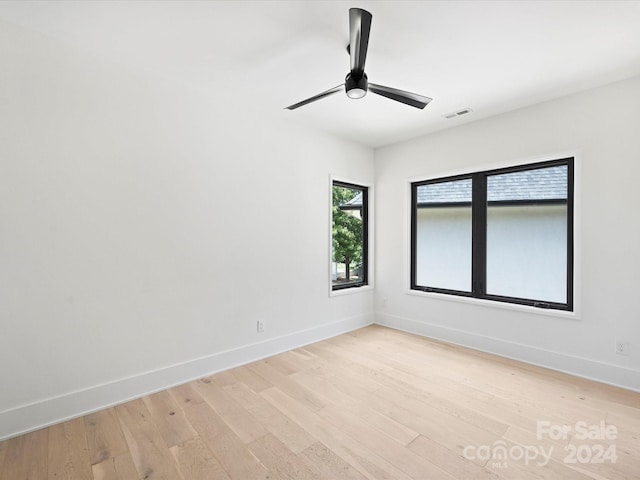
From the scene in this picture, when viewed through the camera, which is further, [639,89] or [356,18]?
[639,89]

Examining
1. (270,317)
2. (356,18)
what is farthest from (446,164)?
(270,317)

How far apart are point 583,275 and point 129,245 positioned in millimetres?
4019

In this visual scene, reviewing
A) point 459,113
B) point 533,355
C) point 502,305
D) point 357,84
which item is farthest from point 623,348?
point 357,84

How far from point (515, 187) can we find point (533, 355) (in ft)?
5.86

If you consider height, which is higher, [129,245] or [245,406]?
[129,245]

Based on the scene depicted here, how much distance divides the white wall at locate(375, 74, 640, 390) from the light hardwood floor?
30 centimetres

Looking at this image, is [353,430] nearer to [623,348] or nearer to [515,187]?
[623,348]

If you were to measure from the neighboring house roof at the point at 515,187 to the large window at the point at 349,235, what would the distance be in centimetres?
103

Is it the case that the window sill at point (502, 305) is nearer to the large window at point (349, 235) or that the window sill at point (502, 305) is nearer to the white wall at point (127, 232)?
the large window at point (349, 235)

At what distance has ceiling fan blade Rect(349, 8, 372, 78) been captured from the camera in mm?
1735

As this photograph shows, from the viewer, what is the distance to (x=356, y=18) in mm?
1757

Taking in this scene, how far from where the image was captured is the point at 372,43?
2227mm

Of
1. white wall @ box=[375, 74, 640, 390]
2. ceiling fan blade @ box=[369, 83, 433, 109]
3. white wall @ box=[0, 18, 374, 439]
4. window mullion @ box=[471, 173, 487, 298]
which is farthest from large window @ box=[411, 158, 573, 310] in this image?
white wall @ box=[0, 18, 374, 439]

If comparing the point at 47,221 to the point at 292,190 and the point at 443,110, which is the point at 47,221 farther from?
the point at 443,110
